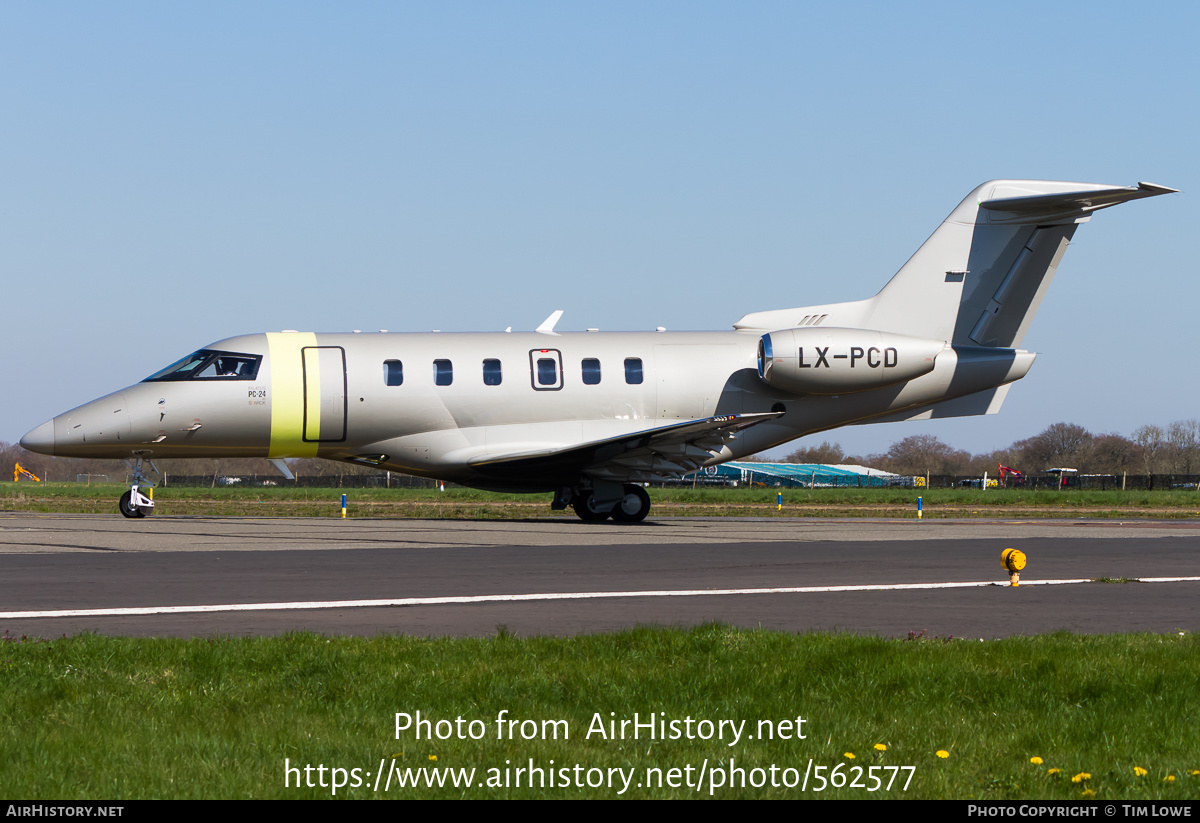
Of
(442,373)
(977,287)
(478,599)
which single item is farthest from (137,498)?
(977,287)

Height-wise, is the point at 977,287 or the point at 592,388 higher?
the point at 977,287

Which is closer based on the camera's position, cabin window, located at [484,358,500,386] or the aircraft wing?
the aircraft wing

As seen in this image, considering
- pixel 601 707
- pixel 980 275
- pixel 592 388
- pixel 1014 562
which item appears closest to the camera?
pixel 601 707

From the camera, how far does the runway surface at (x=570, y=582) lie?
9.27 meters

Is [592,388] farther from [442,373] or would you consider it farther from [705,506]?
[705,506]

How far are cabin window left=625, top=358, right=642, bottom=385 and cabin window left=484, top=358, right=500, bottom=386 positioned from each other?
2611mm

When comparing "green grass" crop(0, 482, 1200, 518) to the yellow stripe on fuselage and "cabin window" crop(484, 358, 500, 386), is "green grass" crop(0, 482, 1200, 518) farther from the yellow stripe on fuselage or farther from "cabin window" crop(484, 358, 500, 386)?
the yellow stripe on fuselage

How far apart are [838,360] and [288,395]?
10.9 metres

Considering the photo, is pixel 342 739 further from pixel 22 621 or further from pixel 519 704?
pixel 22 621

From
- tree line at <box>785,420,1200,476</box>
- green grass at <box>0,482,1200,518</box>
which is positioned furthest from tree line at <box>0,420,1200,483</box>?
green grass at <box>0,482,1200,518</box>

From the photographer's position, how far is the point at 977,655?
7.28 m

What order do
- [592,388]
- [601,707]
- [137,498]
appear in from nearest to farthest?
[601,707], [592,388], [137,498]

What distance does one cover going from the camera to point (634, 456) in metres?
23.1

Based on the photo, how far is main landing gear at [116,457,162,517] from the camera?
79.2 feet
